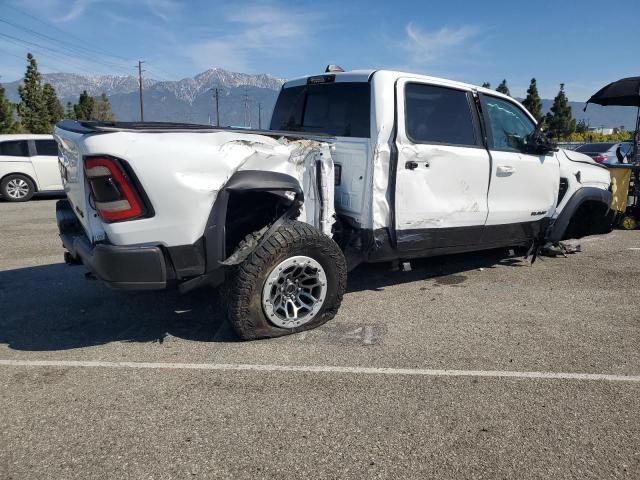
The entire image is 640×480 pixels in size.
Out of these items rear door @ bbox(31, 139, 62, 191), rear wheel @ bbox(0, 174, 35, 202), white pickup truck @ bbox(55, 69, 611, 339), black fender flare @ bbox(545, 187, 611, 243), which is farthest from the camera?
rear door @ bbox(31, 139, 62, 191)

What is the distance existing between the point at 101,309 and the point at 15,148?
10.6 metres

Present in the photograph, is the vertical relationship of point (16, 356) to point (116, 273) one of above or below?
below

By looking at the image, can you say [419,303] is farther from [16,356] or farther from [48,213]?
[48,213]

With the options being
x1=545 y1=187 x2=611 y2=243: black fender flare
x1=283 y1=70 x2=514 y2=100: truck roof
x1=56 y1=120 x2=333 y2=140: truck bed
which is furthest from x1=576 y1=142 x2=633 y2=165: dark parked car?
x1=56 y1=120 x2=333 y2=140: truck bed

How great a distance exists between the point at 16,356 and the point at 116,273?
110 centimetres

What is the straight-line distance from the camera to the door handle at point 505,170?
480 centimetres

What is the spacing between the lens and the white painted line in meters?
3.16

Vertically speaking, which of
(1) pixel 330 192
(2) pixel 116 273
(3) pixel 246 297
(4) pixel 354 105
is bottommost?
(3) pixel 246 297

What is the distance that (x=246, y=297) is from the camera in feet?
11.3

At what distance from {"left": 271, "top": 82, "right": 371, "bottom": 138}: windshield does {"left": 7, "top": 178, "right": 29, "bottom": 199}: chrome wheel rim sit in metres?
10.2

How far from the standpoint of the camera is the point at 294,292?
376 centimetres

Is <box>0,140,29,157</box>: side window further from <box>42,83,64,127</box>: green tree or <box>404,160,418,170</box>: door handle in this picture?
<box>42,83,64,127</box>: green tree

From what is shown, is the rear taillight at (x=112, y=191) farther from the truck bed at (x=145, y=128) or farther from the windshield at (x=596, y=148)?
the windshield at (x=596, y=148)

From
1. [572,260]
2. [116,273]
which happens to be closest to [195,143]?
[116,273]
